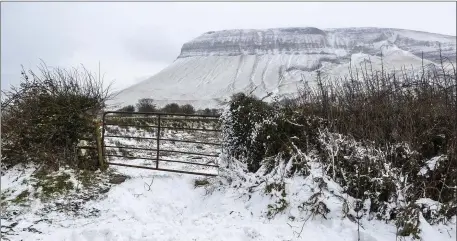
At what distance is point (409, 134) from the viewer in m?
4.78

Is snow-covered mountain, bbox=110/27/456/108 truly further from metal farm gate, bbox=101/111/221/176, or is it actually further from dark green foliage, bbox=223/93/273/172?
dark green foliage, bbox=223/93/273/172

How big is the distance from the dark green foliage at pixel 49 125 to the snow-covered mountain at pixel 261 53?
263 ft

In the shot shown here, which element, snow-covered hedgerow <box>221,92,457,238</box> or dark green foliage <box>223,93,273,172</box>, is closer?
snow-covered hedgerow <box>221,92,457,238</box>

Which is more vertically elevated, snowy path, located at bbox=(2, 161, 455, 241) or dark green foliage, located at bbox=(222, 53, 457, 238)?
dark green foliage, located at bbox=(222, 53, 457, 238)

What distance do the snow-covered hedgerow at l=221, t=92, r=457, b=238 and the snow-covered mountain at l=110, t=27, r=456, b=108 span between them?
81.8 metres

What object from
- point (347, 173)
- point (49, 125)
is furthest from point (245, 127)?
point (49, 125)

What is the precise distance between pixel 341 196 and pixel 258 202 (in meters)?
1.25

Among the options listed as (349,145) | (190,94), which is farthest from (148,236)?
(190,94)

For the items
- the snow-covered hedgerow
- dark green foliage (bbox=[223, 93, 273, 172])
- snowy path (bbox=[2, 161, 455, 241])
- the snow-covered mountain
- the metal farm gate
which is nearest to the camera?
snowy path (bbox=[2, 161, 455, 241])

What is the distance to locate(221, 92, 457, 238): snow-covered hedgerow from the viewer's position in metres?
4.37

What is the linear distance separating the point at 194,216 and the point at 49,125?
3.89 m

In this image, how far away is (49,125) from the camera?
7.02 meters

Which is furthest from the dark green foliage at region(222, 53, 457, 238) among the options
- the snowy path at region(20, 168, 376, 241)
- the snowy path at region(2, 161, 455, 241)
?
the snowy path at region(20, 168, 376, 241)

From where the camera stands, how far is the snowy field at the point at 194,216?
4.29 meters
